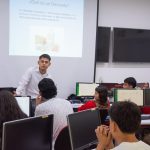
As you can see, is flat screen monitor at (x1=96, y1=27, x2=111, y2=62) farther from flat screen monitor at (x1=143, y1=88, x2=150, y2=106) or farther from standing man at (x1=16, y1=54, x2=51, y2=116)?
flat screen monitor at (x1=143, y1=88, x2=150, y2=106)

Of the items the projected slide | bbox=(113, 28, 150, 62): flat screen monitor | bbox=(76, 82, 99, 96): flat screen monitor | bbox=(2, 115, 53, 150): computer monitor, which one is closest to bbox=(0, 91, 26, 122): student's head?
bbox=(2, 115, 53, 150): computer monitor

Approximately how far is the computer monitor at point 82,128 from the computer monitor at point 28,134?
0.60 feet

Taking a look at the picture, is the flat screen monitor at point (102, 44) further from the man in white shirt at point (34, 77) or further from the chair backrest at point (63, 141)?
the chair backrest at point (63, 141)

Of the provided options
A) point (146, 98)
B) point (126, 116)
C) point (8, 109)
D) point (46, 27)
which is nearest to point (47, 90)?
point (8, 109)

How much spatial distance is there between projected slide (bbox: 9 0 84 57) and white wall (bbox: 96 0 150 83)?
0.60 m

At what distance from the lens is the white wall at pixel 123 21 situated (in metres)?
6.36

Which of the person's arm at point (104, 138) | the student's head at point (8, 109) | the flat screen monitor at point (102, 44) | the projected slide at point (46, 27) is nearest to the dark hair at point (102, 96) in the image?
the person's arm at point (104, 138)

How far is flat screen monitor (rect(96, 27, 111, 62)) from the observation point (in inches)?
247

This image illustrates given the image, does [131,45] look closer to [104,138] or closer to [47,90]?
[47,90]

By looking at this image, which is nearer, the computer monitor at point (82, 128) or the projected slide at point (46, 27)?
the computer monitor at point (82, 128)

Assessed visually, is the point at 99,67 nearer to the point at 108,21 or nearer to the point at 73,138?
the point at 108,21

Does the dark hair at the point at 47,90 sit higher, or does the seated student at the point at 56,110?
the dark hair at the point at 47,90

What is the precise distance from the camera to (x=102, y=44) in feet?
20.7

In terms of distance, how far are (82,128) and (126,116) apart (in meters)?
0.66
